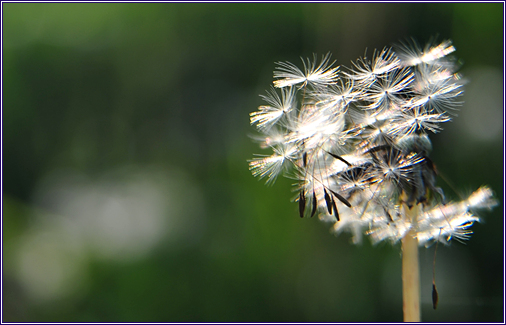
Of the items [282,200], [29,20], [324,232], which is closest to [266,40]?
[282,200]

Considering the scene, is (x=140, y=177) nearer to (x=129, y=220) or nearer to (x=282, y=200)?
(x=129, y=220)

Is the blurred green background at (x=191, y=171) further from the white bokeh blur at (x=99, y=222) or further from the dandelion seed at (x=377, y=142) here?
the dandelion seed at (x=377, y=142)

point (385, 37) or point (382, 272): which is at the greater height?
point (385, 37)

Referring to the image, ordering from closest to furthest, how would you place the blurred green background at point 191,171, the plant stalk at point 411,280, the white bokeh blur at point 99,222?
the plant stalk at point 411,280 < the blurred green background at point 191,171 < the white bokeh blur at point 99,222

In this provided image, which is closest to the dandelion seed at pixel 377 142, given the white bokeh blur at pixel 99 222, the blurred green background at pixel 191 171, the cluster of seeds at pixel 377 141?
the cluster of seeds at pixel 377 141

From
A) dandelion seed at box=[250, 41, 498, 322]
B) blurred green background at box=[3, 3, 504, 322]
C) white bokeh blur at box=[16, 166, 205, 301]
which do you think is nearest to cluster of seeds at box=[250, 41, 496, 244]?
dandelion seed at box=[250, 41, 498, 322]

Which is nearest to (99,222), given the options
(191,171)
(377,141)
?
(191,171)

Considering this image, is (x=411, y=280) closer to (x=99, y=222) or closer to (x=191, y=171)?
(x=191, y=171)
